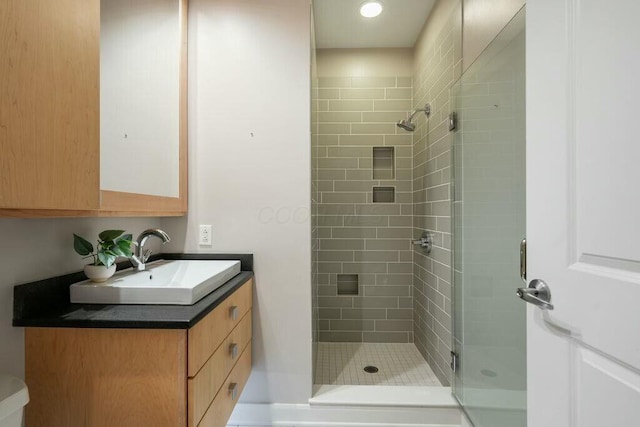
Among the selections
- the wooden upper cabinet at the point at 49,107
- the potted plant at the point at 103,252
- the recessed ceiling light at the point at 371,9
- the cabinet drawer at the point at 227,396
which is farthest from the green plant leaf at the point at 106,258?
the recessed ceiling light at the point at 371,9

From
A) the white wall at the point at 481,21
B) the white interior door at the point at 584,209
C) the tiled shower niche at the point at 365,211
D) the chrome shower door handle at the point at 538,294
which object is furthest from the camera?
the tiled shower niche at the point at 365,211

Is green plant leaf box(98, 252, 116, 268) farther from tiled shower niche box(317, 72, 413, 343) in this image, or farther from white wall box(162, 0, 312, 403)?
tiled shower niche box(317, 72, 413, 343)

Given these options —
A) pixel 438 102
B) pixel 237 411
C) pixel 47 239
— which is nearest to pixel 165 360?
pixel 47 239

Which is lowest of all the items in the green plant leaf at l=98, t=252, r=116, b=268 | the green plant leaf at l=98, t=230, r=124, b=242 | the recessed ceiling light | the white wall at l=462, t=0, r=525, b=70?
the green plant leaf at l=98, t=252, r=116, b=268

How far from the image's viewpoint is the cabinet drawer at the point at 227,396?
103 centimetres

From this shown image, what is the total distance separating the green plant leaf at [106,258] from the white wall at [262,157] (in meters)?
0.55

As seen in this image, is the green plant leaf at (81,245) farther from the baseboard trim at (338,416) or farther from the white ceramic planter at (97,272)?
the baseboard trim at (338,416)

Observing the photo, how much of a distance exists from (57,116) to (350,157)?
2.06 metres

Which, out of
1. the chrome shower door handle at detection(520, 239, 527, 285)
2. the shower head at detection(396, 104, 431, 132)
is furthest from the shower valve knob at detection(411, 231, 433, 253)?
the chrome shower door handle at detection(520, 239, 527, 285)

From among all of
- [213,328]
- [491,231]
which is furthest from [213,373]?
[491,231]

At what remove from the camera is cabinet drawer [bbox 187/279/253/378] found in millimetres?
902

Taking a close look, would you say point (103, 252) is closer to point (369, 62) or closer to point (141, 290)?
point (141, 290)

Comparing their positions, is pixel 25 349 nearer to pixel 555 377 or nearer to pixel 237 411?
pixel 237 411

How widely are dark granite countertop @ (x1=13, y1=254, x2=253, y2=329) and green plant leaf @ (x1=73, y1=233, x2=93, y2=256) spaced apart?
0.10 metres
